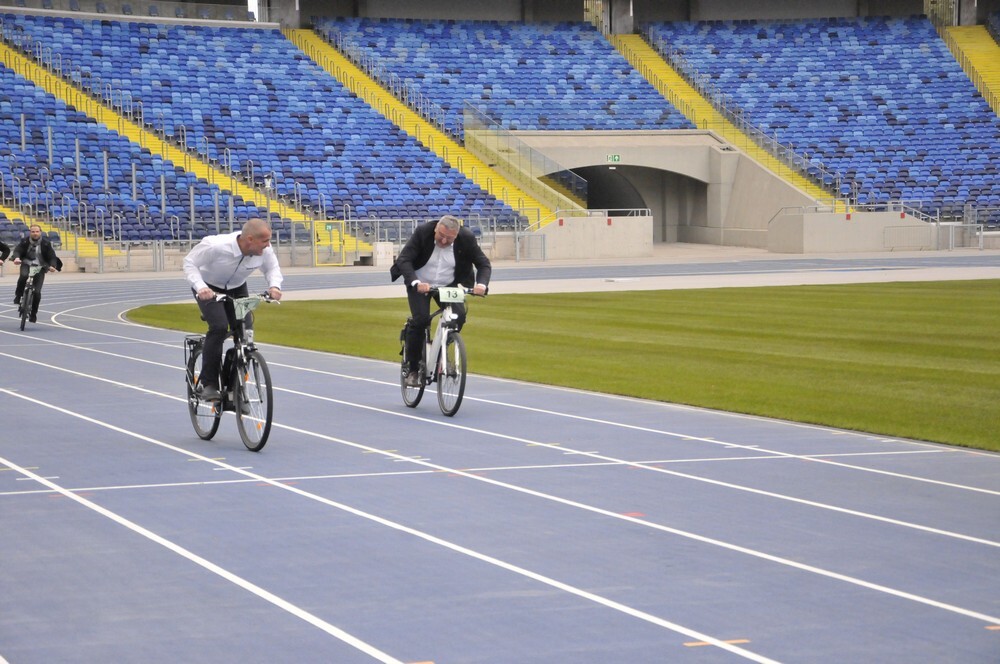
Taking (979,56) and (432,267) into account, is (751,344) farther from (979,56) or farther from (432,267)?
(979,56)

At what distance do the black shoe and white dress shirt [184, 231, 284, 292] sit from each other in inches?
31.8

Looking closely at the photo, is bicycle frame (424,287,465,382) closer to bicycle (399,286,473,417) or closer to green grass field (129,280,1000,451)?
bicycle (399,286,473,417)

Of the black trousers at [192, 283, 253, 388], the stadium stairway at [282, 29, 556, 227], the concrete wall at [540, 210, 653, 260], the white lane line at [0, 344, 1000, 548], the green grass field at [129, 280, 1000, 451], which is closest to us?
the white lane line at [0, 344, 1000, 548]

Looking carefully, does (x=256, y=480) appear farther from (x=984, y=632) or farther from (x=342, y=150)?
(x=342, y=150)

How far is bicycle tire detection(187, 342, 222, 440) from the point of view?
1209cm

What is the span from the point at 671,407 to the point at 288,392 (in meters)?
4.19

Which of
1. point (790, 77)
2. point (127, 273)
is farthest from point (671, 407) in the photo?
point (790, 77)

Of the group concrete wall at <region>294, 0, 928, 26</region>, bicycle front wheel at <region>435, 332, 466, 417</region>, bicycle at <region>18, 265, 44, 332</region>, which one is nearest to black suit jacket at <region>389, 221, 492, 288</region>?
bicycle front wheel at <region>435, 332, 466, 417</region>

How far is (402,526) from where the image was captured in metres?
8.66

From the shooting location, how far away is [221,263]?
11930 mm

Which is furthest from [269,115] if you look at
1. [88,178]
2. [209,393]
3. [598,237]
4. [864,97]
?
[209,393]

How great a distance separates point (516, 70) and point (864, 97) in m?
15.4

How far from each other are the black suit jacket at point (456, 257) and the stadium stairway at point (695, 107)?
4480 cm

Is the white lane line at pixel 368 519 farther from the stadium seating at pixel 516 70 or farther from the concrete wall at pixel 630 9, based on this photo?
the concrete wall at pixel 630 9
